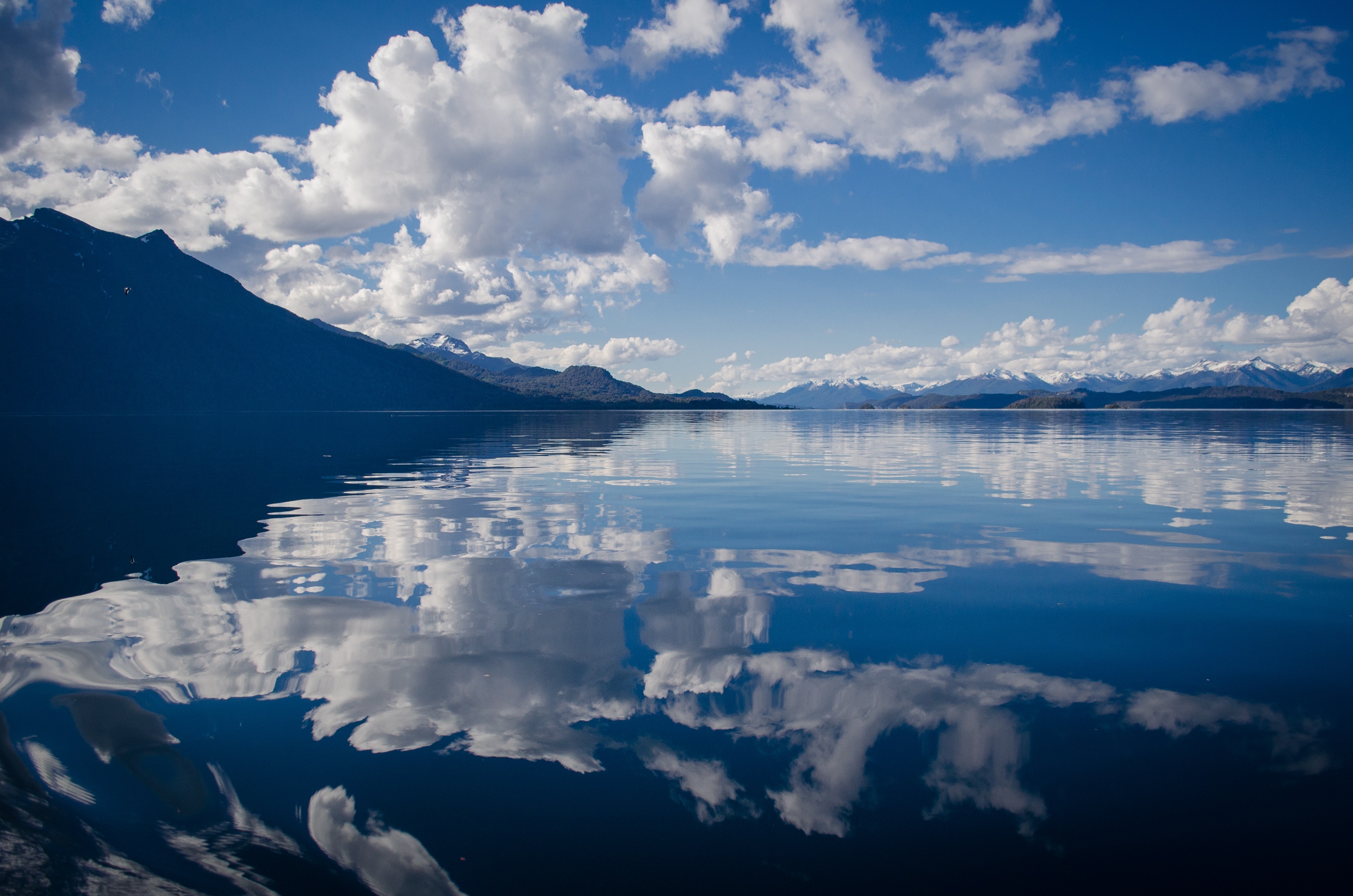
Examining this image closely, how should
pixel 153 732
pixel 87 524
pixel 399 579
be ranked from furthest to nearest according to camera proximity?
pixel 87 524, pixel 399 579, pixel 153 732

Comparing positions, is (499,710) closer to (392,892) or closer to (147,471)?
(392,892)

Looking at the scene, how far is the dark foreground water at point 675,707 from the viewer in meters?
6.88

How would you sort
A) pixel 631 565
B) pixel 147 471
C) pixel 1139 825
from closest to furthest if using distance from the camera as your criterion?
pixel 1139 825 → pixel 631 565 → pixel 147 471

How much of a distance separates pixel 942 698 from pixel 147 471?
50.8 m

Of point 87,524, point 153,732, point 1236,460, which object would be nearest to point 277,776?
point 153,732

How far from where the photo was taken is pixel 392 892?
644 cm

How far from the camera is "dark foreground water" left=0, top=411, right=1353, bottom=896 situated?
22.6 ft

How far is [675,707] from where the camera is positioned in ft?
32.4

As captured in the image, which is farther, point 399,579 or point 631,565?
point 631,565

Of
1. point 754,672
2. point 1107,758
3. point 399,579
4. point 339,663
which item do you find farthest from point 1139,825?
point 399,579

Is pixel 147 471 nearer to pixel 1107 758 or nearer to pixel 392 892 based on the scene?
pixel 392 892

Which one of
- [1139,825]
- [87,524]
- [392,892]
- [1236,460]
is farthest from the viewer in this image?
[1236,460]

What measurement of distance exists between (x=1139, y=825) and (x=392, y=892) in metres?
7.67

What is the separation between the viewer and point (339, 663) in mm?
11461
